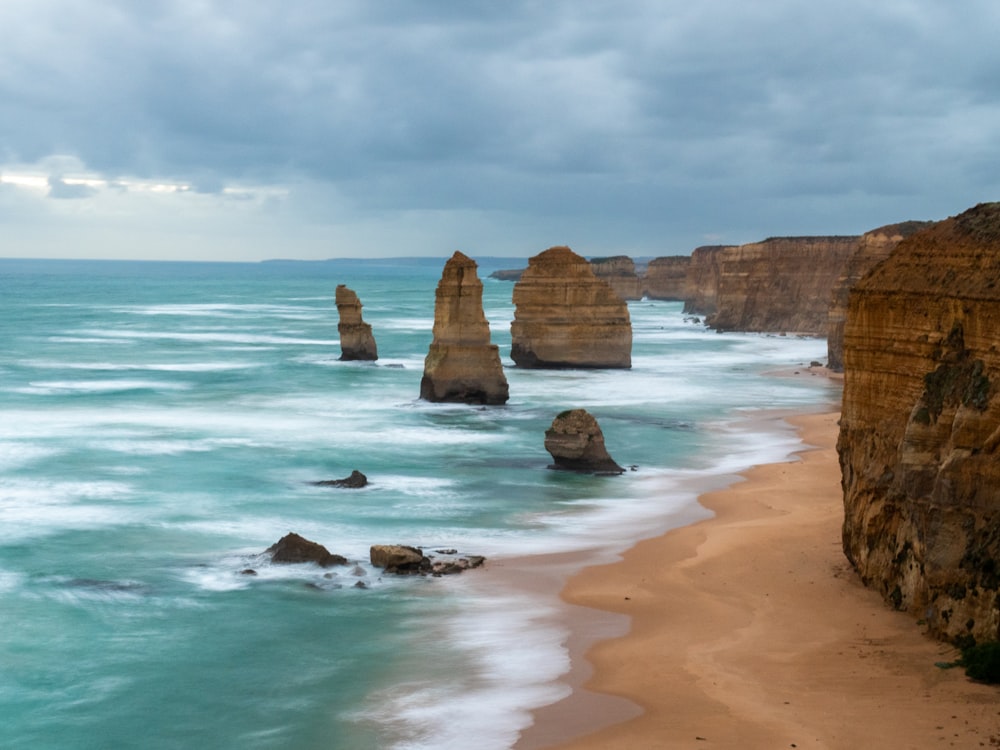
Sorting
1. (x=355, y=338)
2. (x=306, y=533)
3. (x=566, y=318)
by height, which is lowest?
(x=306, y=533)

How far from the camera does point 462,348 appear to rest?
48.5m

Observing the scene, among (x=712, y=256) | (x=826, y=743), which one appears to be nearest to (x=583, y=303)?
(x=826, y=743)

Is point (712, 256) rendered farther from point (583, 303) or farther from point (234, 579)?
point (234, 579)

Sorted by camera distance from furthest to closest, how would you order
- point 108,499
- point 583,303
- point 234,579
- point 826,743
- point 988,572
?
1. point 583,303
2. point 108,499
3. point 234,579
4. point 988,572
5. point 826,743

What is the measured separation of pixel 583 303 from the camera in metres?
62.9

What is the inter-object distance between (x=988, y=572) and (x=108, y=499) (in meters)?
23.0

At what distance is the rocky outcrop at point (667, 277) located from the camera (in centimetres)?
17825

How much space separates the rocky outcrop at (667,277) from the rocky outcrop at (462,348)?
130 meters

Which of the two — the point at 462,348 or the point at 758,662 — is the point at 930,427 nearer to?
the point at 758,662

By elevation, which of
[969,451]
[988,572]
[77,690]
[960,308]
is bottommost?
[77,690]

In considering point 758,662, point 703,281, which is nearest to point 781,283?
point 703,281

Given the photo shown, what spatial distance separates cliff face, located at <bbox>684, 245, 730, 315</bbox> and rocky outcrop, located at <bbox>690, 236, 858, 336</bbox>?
27.4 metres

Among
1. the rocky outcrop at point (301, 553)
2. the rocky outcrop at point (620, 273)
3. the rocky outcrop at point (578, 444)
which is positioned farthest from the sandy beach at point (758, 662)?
the rocky outcrop at point (620, 273)

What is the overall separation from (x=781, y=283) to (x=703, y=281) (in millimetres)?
39622
